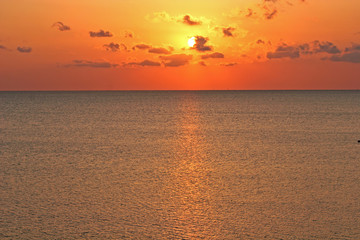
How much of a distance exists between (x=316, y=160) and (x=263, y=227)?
1614 centimetres

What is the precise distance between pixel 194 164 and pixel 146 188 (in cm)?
789

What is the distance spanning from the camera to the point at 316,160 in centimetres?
3098

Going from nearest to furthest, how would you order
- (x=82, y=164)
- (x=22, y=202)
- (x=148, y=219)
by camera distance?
1. (x=148, y=219)
2. (x=22, y=202)
3. (x=82, y=164)

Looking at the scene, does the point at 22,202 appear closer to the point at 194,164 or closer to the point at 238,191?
the point at 238,191

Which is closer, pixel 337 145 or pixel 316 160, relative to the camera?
pixel 316 160

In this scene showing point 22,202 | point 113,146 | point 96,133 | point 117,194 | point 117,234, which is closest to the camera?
point 117,234

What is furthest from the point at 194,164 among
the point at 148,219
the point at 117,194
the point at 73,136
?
the point at 73,136

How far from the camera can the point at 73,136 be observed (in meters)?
47.4

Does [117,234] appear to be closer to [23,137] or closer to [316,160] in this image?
[316,160]

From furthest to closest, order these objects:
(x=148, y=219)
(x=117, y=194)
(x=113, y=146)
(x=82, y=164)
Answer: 1. (x=113, y=146)
2. (x=82, y=164)
3. (x=117, y=194)
4. (x=148, y=219)

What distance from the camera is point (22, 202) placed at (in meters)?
19.6

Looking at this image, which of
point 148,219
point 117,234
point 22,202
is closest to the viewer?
point 117,234

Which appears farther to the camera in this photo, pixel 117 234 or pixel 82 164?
pixel 82 164

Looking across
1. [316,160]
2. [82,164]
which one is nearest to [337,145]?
[316,160]
